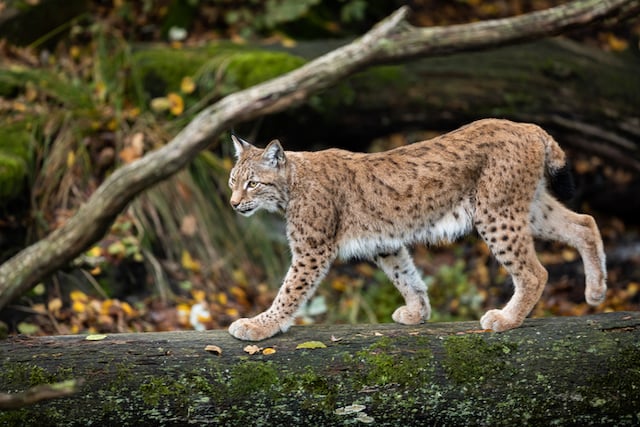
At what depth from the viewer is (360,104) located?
29.9 ft

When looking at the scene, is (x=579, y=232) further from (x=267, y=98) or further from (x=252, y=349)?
(x=267, y=98)

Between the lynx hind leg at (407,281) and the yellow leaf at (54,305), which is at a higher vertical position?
the lynx hind leg at (407,281)

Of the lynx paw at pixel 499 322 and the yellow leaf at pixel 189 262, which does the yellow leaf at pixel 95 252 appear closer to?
the yellow leaf at pixel 189 262

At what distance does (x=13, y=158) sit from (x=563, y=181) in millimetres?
4637

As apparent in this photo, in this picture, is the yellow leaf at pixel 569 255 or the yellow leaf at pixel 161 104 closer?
the yellow leaf at pixel 161 104

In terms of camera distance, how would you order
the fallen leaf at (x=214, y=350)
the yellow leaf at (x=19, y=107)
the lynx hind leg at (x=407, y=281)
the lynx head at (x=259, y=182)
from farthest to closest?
the yellow leaf at (x=19, y=107) → the lynx hind leg at (x=407, y=281) → the lynx head at (x=259, y=182) → the fallen leaf at (x=214, y=350)

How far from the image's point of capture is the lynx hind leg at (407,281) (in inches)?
225

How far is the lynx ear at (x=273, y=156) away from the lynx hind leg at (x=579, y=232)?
5.13 ft

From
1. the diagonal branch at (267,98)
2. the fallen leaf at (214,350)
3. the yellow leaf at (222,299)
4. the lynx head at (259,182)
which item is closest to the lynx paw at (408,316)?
the lynx head at (259,182)

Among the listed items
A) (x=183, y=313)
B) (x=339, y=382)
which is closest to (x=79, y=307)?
(x=183, y=313)

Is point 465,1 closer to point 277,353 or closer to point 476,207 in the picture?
point 476,207

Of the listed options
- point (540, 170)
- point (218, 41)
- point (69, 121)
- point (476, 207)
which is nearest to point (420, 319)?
point (476, 207)

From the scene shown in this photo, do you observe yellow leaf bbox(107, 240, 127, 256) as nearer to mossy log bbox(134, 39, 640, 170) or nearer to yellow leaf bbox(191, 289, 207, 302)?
yellow leaf bbox(191, 289, 207, 302)

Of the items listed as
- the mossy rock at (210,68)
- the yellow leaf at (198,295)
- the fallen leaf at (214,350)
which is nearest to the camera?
the fallen leaf at (214,350)
